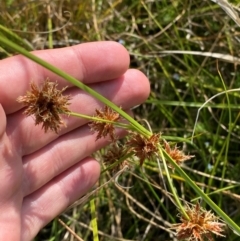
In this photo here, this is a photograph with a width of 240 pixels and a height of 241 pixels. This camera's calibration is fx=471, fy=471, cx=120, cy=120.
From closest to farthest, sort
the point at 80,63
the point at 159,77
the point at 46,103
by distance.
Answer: the point at 46,103, the point at 80,63, the point at 159,77

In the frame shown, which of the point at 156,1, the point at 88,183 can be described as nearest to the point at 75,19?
the point at 156,1

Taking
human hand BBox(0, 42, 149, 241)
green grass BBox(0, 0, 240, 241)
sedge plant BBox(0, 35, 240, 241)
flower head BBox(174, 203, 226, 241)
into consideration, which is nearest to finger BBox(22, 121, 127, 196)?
human hand BBox(0, 42, 149, 241)

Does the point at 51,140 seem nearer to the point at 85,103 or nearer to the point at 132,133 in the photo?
the point at 85,103

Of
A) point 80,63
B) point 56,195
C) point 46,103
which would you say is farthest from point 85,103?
point 46,103

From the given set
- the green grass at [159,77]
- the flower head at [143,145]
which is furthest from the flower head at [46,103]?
the green grass at [159,77]

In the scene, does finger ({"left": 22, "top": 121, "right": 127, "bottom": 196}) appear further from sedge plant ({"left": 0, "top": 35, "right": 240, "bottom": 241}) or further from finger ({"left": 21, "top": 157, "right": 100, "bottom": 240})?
sedge plant ({"left": 0, "top": 35, "right": 240, "bottom": 241})

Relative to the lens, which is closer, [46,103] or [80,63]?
[46,103]

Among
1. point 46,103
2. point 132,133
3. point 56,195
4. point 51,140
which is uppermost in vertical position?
point 46,103

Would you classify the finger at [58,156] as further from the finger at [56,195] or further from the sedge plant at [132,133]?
the sedge plant at [132,133]
